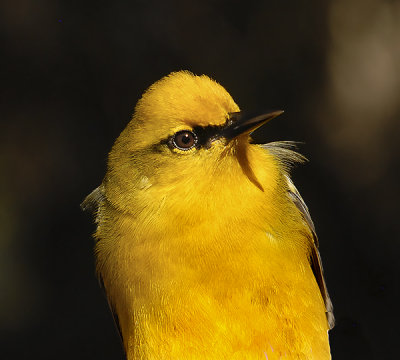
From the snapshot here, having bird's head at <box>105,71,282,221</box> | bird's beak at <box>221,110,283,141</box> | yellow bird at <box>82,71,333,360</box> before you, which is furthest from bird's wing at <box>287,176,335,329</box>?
bird's beak at <box>221,110,283,141</box>

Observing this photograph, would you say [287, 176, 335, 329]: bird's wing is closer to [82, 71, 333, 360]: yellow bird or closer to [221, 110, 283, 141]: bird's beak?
[82, 71, 333, 360]: yellow bird

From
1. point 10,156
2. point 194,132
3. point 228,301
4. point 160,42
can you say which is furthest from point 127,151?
point 10,156

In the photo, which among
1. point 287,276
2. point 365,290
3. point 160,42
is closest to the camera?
point 287,276

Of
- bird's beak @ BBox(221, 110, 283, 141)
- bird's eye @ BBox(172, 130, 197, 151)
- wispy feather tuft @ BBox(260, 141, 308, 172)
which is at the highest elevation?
bird's eye @ BBox(172, 130, 197, 151)

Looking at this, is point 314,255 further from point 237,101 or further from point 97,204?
point 237,101

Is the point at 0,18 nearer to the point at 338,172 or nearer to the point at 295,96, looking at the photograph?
the point at 295,96

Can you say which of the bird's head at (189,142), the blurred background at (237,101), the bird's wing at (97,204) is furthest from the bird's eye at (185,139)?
the blurred background at (237,101)

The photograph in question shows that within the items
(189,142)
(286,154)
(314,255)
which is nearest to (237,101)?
(286,154)

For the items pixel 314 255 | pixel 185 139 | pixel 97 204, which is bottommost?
pixel 314 255
